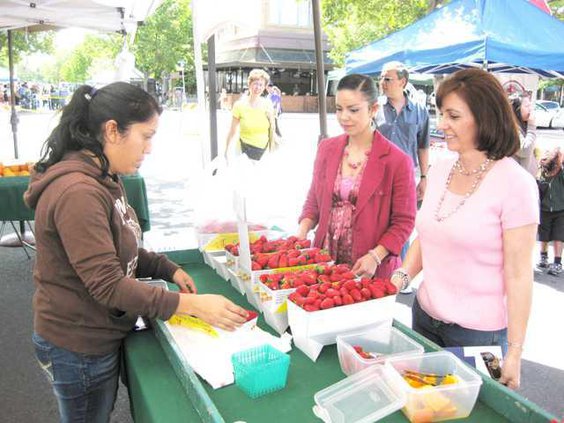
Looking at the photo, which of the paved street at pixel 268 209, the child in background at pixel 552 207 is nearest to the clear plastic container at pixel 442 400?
the paved street at pixel 268 209

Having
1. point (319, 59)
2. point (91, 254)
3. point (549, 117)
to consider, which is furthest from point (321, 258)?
point (549, 117)

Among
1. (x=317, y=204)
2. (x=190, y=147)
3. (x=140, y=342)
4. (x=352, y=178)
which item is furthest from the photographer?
(x=190, y=147)

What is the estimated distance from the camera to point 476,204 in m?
1.77

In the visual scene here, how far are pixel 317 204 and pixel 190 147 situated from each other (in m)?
12.7

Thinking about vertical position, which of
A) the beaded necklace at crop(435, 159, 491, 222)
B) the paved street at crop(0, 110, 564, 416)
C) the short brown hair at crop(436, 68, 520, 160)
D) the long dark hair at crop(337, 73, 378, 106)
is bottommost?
the paved street at crop(0, 110, 564, 416)

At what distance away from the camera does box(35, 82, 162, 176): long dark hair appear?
5.10 feet

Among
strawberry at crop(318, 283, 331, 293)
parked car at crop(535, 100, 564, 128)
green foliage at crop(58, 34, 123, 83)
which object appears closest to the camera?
strawberry at crop(318, 283, 331, 293)

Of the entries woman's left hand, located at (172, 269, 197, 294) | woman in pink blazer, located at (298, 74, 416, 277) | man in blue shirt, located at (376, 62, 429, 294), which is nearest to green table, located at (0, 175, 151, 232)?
man in blue shirt, located at (376, 62, 429, 294)

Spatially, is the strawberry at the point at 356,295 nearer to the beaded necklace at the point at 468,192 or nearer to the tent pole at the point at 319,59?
the beaded necklace at the point at 468,192

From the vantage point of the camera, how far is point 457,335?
74.1 inches

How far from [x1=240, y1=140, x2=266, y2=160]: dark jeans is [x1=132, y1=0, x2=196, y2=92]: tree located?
1203 inches

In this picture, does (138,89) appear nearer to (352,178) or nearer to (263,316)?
(263,316)

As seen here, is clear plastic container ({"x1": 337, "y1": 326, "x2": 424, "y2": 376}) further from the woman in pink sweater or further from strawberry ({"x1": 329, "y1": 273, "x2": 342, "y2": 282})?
the woman in pink sweater

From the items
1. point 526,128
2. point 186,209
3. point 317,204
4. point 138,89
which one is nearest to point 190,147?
point 186,209
